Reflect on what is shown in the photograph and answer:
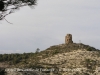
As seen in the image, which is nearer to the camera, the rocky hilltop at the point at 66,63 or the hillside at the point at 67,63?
the rocky hilltop at the point at 66,63

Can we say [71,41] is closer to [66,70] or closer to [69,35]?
[69,35]

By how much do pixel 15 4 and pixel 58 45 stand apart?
26.4 meters

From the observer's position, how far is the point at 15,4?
30.5 feet

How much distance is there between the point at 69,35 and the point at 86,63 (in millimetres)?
8678

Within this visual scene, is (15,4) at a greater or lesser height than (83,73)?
greater

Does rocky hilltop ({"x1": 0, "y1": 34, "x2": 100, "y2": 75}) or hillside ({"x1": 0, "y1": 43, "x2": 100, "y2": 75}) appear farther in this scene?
hillside ({"x1": 0, "y1": 43, "x2": 100, "y2": 75})

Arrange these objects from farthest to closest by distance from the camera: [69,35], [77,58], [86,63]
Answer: [69,35] → [77,58] → [86,63]

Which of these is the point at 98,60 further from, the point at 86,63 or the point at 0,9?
the point at 0,9

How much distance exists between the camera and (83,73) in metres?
21.5

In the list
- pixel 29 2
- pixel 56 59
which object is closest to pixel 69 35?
pixel 56 59

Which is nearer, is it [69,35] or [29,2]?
[29,2]

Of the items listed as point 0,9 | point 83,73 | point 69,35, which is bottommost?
point 83,73

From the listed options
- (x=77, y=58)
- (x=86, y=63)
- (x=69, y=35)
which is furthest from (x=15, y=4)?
(x=69, y=35)

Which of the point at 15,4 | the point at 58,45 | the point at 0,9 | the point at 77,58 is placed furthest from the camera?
the point at 58,45
